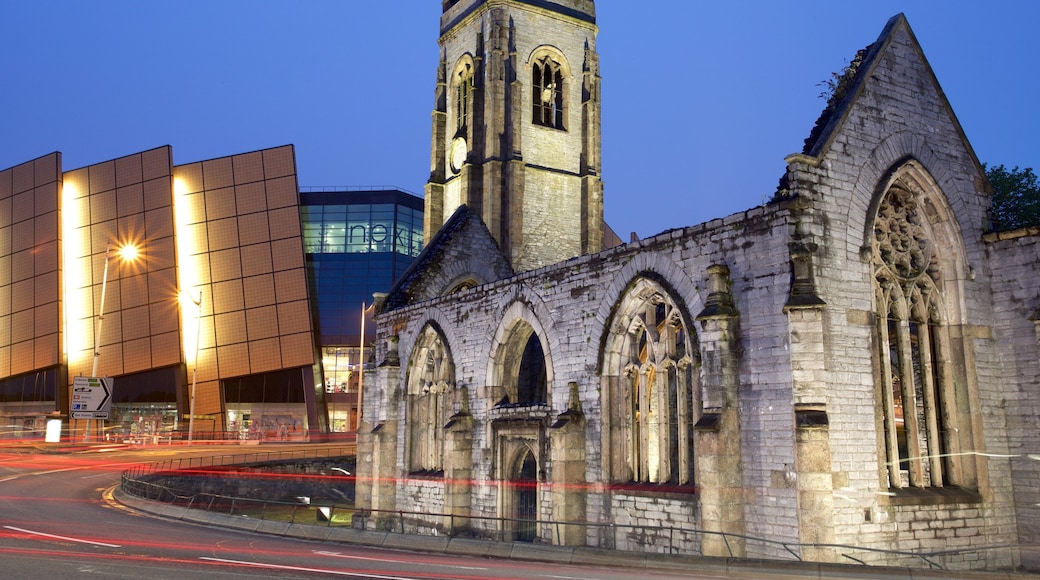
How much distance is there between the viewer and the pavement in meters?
12.4

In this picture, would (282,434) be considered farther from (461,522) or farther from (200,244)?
(461,522)

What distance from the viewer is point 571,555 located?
14867 mm

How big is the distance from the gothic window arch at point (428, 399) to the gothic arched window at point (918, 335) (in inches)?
451

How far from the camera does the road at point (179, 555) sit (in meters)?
11.2

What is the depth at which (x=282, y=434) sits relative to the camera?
189ft

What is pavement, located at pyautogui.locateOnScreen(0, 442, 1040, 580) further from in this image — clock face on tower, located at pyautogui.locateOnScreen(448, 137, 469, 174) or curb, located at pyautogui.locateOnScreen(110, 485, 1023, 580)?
clock face on tower, located at pyautogui.locateOnScreen(448, 137, 469, 174)

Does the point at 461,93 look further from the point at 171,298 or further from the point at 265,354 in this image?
the point at 171,298

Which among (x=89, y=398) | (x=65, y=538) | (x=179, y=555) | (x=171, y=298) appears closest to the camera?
(x=179, y=555)

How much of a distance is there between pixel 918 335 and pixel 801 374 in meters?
3.83

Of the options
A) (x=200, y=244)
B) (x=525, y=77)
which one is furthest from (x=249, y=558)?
(x=200, y=244)

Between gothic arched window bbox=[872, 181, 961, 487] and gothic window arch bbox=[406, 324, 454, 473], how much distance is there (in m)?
11.5

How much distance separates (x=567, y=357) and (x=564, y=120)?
22.6 metres

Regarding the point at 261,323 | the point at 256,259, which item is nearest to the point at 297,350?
the point at 261,323

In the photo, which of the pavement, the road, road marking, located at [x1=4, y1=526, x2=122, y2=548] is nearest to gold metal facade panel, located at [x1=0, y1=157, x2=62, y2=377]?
the road
